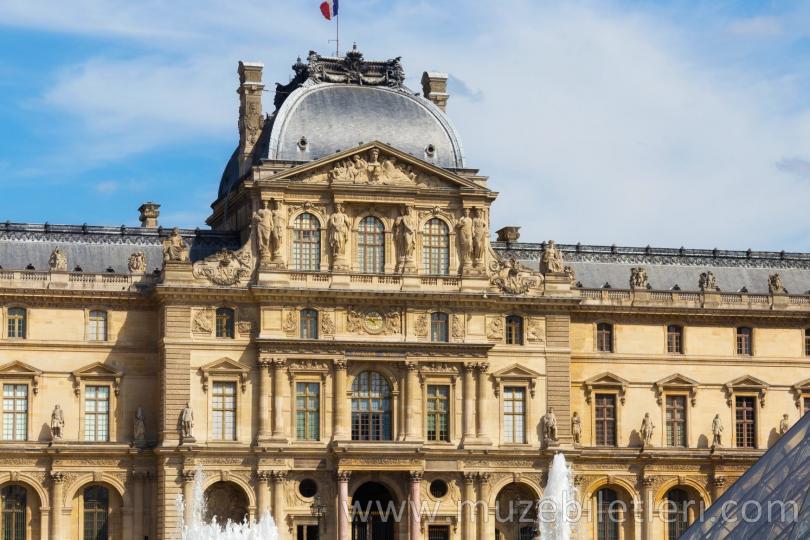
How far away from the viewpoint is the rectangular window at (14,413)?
9562 centimetres

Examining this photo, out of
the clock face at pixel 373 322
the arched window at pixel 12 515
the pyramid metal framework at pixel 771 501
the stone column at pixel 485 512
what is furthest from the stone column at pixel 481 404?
the pyramid metal framework at pixel 771 501

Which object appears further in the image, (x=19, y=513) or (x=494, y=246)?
(x=494, y=246)

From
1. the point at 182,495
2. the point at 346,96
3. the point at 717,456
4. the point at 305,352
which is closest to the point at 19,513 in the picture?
the point at 182,495

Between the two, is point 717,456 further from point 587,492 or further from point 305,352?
point 305,352

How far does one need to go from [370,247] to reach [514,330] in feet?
24.9

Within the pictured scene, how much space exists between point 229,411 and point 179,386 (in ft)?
8.03

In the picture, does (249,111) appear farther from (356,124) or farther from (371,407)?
(371,407)

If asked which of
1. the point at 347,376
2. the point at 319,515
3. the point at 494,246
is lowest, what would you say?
the point at 319,515

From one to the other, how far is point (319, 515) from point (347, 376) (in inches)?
241

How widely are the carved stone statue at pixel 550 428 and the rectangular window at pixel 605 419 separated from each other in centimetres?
381

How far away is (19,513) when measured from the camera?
9519 centimetres

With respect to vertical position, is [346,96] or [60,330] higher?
[346,96]

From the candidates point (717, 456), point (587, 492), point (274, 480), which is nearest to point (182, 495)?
point (274, 480)

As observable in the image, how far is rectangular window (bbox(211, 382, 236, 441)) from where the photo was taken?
96.2 meters
